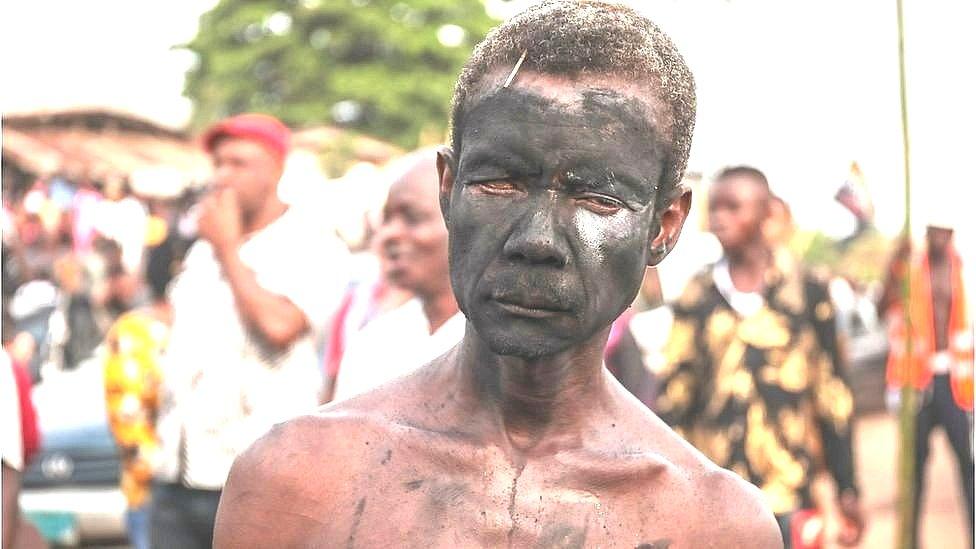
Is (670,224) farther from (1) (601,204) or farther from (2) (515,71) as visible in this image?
(2) (515,71)

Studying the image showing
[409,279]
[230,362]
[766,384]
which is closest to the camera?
[409,279]

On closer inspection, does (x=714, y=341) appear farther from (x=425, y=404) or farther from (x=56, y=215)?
(x=56, y=215)

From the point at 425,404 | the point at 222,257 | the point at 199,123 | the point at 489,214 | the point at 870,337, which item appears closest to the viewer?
the point at 489,214

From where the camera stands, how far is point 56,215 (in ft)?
56.1

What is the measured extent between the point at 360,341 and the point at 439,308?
0.90ft

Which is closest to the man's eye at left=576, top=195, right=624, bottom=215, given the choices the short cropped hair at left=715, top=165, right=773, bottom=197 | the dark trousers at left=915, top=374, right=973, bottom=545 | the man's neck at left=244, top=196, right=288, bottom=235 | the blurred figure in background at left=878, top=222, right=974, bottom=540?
the man's neck at left=244, top=196, right=288, bottom=235

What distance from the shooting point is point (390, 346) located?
485 cm

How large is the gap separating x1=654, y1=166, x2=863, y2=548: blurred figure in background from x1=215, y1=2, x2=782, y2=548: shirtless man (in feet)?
13.6

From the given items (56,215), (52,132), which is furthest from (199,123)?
(56,215)

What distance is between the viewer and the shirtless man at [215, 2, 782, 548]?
2.33 meters

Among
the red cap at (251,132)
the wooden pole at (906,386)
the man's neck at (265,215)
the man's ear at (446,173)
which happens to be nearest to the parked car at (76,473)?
the red cap at (251,132)

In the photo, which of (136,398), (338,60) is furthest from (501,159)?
(338,60)

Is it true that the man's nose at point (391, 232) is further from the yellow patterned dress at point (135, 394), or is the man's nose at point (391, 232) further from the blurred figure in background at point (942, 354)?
the blurred figure in background at point (942, 354)

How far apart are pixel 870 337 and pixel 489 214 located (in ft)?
55.1
